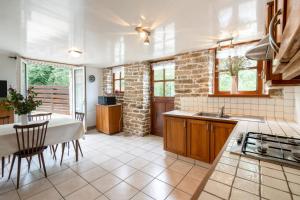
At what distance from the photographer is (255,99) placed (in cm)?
255

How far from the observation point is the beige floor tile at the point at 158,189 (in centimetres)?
188

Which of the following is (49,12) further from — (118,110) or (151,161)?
(118,110)

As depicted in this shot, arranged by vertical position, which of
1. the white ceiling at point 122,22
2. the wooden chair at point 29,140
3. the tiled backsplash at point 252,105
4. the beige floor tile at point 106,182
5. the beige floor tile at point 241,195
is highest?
the white ceiling at point 122,22

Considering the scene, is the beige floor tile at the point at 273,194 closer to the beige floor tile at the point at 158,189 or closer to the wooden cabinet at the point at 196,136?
the beige floor tile at the point at 158,189

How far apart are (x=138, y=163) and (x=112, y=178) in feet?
1.91

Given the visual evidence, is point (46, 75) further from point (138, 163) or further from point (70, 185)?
point (138, 163)

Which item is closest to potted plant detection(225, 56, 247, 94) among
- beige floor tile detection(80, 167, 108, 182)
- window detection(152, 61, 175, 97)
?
window detection(152, 61, 175, 97)

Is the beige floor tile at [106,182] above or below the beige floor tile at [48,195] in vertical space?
above

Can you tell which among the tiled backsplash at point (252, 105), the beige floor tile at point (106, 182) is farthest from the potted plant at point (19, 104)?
the tiled backsplash at point (252, 105)

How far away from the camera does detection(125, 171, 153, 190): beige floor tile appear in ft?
6.86

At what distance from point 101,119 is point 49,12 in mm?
3513

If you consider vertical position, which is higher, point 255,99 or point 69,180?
point 255,99

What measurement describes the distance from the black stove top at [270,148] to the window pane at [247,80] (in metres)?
1.68

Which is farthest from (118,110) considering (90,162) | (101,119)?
(90,162)
